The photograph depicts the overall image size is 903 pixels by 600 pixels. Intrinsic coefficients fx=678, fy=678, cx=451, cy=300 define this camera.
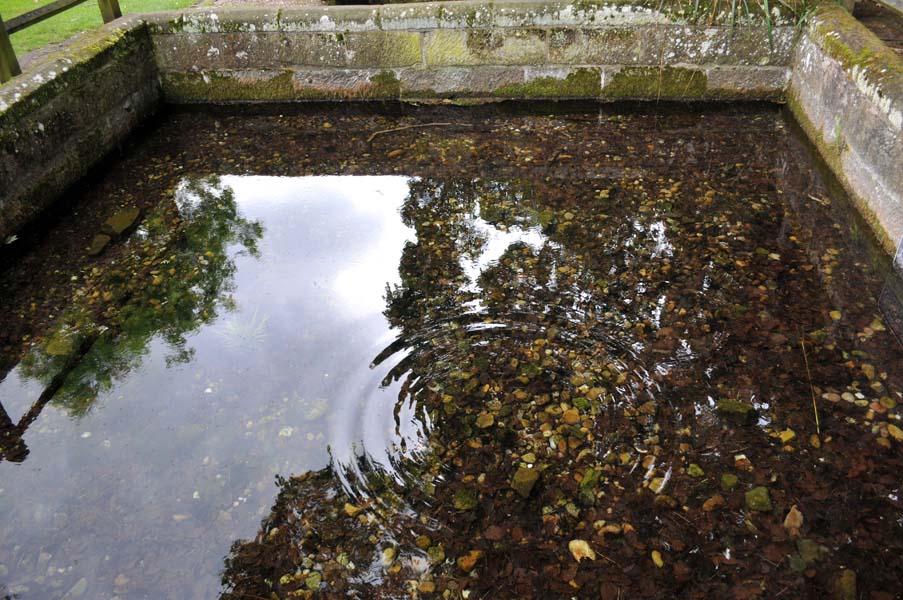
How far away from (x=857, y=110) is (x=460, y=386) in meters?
3.28

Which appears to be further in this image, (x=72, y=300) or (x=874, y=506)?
(x=72, y=300)

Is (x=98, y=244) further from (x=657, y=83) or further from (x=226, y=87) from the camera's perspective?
(x=657, y=83)

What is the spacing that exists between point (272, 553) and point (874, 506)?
2296 mm

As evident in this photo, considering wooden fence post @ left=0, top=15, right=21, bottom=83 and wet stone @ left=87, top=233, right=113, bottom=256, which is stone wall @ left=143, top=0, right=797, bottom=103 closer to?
wooden fence post @ left=0, top=15, right=21, bottom=83

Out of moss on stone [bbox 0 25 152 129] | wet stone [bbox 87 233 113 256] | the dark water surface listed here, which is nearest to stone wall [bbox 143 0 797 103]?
moss on stone [bbox 0 25 152 129]

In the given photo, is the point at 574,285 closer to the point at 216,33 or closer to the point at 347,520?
the point at 347,520

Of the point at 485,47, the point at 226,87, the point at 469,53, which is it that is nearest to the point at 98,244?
the point at 226,87

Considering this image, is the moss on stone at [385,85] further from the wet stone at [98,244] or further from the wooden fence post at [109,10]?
the wet stone at [98,244]

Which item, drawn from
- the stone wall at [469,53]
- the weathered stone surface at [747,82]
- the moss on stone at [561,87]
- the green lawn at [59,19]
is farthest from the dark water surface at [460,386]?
the green lawn at [59,19]

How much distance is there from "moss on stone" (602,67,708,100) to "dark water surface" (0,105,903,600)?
38.0 inches

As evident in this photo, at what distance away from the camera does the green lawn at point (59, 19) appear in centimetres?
861

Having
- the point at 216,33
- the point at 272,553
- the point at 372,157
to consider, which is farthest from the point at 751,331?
the point at 216,33

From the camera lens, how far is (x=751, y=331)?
3.49m

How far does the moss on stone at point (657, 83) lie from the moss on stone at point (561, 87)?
0.42ft
